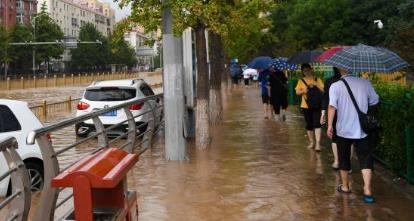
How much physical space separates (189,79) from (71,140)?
3437 millimetres

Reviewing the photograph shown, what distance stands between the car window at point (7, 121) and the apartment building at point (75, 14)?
4616 inches

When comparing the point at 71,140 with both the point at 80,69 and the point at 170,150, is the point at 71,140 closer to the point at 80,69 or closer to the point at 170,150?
the point at 170,150

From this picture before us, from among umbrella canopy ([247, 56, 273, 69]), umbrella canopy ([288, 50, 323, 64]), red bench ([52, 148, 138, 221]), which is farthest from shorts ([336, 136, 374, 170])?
umbrella canopy ([247, 56, 273, 69])

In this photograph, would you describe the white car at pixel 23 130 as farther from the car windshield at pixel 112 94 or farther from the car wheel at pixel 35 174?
the car windshield at pixel 112 94

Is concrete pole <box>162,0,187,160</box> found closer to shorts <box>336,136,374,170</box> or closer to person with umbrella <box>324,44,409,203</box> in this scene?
person with umbrella <box>324,44,409,203</box>

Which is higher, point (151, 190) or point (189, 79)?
point (189, 79)

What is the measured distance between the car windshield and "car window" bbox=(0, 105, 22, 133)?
6.51 metres

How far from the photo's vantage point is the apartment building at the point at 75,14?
13938 cm

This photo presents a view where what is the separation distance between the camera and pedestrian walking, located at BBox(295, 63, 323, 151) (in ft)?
37.1

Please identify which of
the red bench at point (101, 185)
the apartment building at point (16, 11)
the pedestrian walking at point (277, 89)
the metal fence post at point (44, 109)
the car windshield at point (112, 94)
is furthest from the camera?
the apartment building at point (16, 11)

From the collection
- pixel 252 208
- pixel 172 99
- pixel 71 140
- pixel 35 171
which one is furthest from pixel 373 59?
pixel 71 140

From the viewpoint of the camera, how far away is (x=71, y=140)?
50.6ft

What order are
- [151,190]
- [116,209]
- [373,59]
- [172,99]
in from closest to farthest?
[116,209]
[373,59]
[151,190]
[172,99]

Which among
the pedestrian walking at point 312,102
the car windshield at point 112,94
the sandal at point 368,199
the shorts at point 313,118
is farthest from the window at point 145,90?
the sandal at point 368,199
